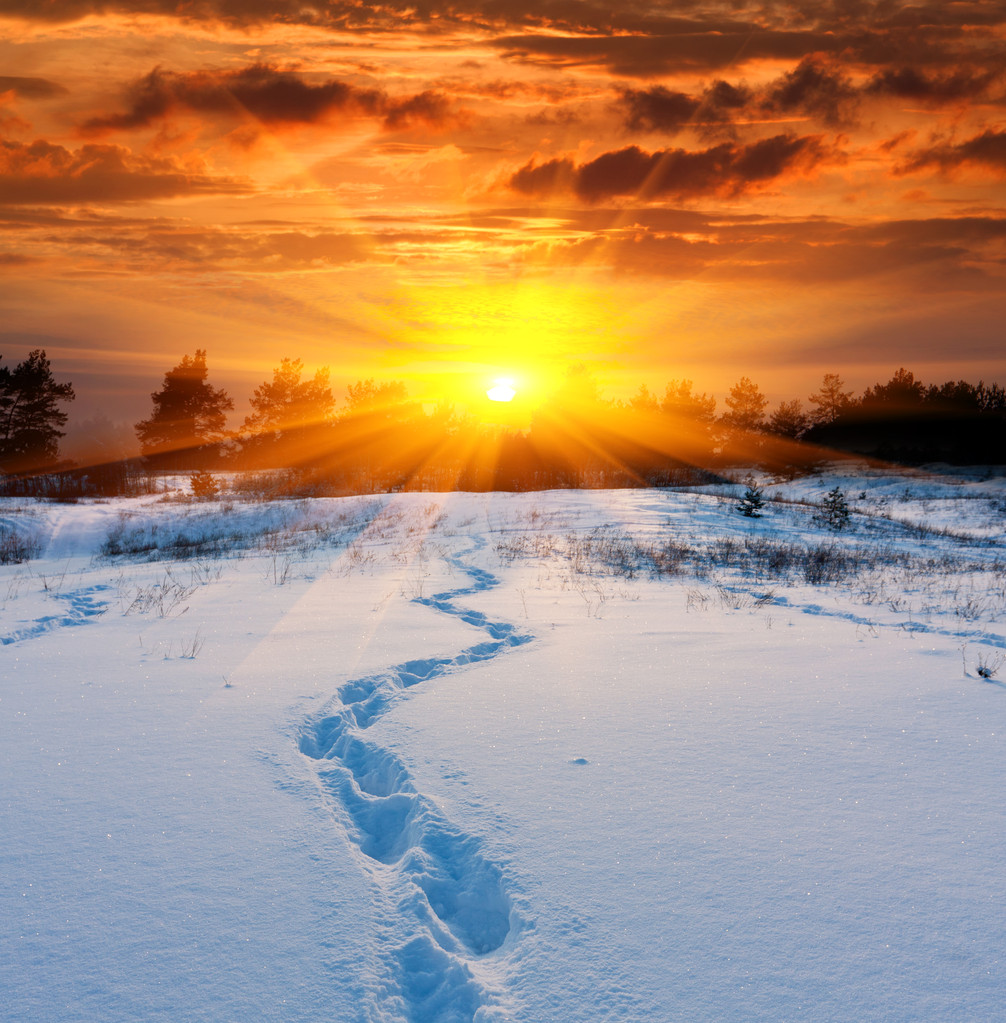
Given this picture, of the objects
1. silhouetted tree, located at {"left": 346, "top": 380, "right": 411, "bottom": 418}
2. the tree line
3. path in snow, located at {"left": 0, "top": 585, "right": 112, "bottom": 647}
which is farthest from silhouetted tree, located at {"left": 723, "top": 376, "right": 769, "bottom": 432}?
path in snow, located at {"left": 0, "top": 585, "right": 112, "bottom": 647}

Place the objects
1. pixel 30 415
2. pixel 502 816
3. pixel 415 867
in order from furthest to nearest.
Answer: pixel 30 415 < pixel 502 816 < pixel 415 867

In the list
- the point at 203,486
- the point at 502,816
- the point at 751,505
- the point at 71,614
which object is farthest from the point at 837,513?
the point at 203,486

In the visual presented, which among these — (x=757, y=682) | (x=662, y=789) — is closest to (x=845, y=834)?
(x=662, y=789)

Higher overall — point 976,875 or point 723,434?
point 723,434

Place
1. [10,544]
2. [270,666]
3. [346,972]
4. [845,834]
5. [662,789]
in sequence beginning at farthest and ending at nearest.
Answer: [10,544]
[270,666]
[662,789]
[845,834]
[346,972]

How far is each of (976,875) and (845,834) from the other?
0.45 metres

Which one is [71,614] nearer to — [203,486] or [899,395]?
[203,486]

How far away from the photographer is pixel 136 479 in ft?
99.9

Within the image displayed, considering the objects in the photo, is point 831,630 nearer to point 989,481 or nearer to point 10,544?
point 10,544

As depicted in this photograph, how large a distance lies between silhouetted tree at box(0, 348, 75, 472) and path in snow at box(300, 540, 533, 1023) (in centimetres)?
4193

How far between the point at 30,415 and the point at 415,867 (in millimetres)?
45043

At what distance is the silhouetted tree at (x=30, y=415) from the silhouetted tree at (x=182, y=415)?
4.80 m

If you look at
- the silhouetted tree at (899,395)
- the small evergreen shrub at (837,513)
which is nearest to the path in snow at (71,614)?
the small evergreen shrub at (837,513)

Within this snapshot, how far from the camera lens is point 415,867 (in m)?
2.52
